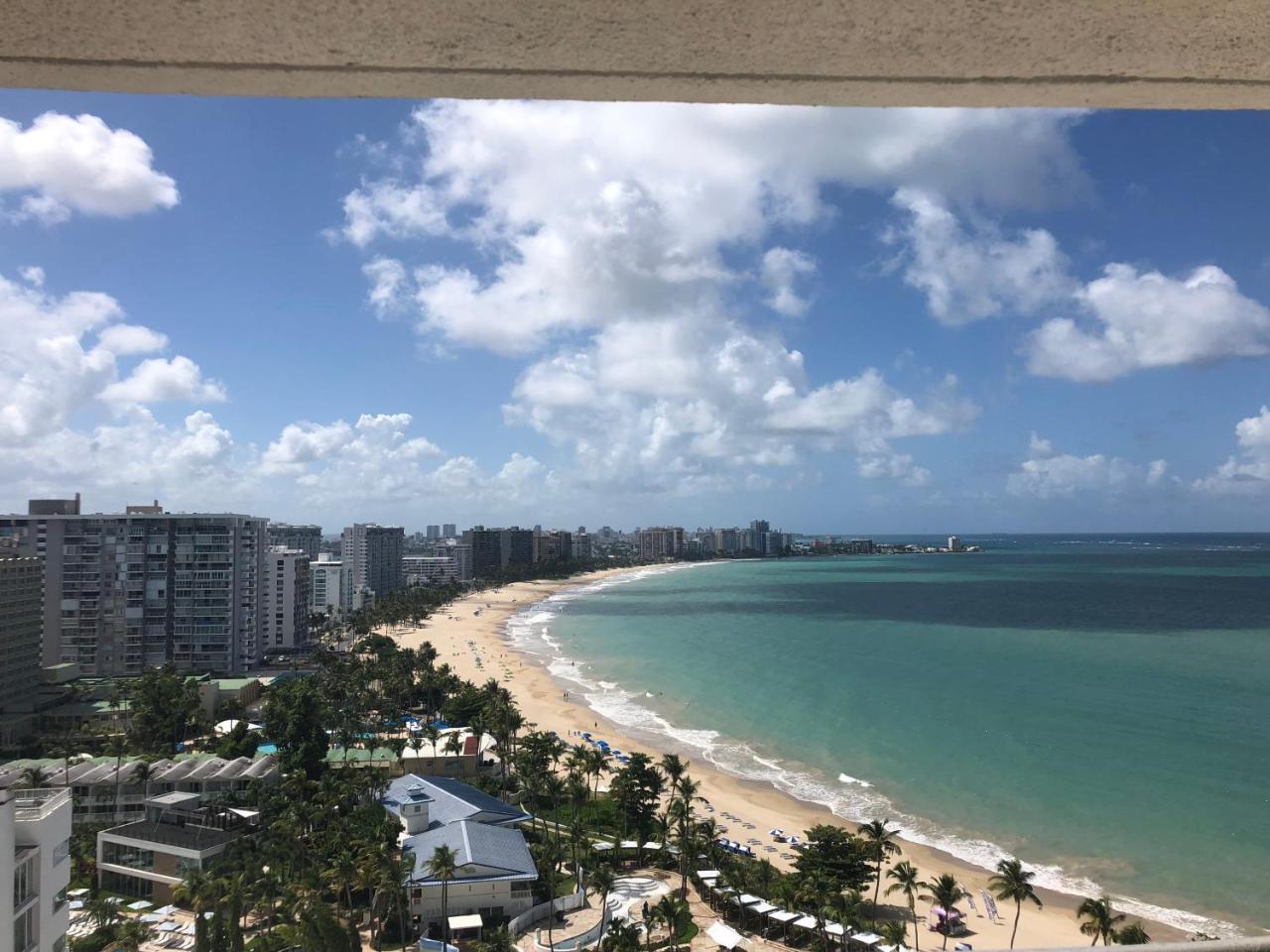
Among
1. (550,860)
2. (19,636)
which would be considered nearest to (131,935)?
(550,860)

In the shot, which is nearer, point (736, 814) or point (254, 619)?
point (736, 814)

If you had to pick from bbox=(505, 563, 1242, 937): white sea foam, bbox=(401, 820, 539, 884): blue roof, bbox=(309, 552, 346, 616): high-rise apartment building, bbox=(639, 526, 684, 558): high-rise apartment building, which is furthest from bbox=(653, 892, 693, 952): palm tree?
bbox=(639, 526, 684, 558): high-rise apartment building

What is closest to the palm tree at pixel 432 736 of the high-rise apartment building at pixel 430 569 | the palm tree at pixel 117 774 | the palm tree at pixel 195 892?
the palm tree at pixel 117 774

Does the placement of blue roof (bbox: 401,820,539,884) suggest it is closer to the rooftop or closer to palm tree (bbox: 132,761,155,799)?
the rooftop

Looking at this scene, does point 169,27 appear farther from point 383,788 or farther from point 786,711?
point 786,711

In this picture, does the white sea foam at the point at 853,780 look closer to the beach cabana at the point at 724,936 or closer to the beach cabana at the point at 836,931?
the beach cabana at the point at 836,931

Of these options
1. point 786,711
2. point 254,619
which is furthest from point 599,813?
point 254,619
